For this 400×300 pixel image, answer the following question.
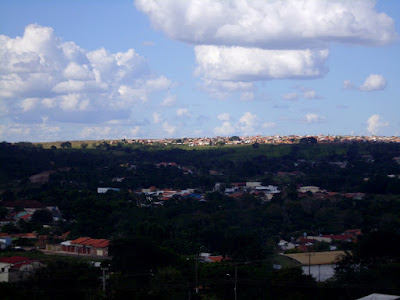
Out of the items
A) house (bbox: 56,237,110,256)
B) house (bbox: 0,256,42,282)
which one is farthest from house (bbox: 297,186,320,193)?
house (bbox: 0,256,42,282)

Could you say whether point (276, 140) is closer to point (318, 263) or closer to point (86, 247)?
point (86, 247)

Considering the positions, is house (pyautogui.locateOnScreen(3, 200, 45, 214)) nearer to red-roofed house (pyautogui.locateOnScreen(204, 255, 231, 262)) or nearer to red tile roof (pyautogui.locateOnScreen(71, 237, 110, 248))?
red tile roof (pyautogui.locateOnScreen(71, 237, 110, 248))

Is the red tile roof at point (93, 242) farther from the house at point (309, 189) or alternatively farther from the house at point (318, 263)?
the house at point (309, 189)

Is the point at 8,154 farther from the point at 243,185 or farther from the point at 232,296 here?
the point at 232,296

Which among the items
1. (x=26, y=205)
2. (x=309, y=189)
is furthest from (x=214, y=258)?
(x=309, y=189)

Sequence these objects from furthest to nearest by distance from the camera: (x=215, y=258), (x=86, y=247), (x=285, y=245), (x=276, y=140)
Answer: (x=276, y=140) → (x=285, y=245) → (x=86, y=247) → (x=215, y=258)

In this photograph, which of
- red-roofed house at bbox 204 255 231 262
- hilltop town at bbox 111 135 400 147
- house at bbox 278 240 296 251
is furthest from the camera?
hilltop town at bbox 111 135 400 147

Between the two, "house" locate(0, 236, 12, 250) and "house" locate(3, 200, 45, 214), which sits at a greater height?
"house" locate(3, 200, 45, 214)
